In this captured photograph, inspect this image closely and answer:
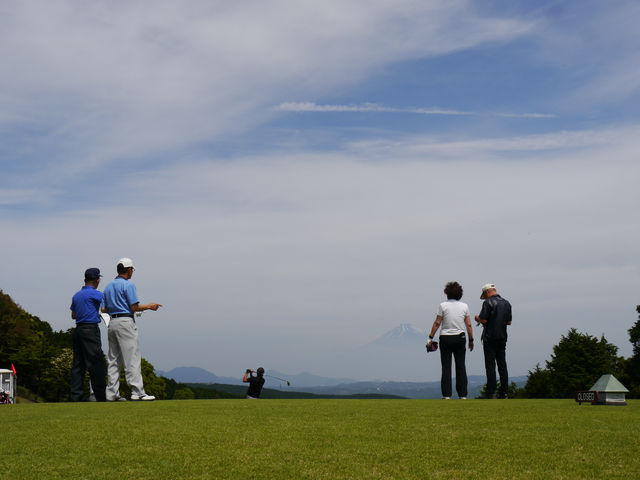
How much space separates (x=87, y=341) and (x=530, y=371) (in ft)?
288

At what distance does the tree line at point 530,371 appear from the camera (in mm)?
72875

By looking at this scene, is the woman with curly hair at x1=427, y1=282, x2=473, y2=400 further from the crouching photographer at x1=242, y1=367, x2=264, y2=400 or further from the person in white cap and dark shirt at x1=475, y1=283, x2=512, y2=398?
the crouching photographer at x1=242, y1=367, x2=264, y2=400

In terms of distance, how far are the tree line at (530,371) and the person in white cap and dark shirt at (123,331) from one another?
55184mm

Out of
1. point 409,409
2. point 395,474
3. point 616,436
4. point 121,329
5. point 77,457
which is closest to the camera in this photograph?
point 395,474

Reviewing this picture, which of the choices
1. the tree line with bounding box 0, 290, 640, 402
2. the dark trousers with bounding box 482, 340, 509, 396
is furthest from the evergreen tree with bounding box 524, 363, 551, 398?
the dark trousers with bounding box 482, 340, 509, 396

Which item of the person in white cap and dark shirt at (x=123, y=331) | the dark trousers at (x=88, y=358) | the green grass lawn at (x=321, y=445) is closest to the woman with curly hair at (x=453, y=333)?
the green grass lawn at (x=321, y=445)

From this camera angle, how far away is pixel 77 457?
19.0 feet

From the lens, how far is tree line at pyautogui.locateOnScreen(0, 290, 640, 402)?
239ft

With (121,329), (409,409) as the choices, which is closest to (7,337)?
(121,329)

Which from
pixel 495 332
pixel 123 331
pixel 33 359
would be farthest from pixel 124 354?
pixel 33 359

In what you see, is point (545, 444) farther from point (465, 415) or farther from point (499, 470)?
point (465, 415)

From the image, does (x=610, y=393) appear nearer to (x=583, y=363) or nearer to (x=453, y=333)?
(x=453, y=333)

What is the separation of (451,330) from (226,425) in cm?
839

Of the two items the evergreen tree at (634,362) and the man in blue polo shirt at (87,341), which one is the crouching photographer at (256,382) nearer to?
the man in blue polo shirt at (87,341)
